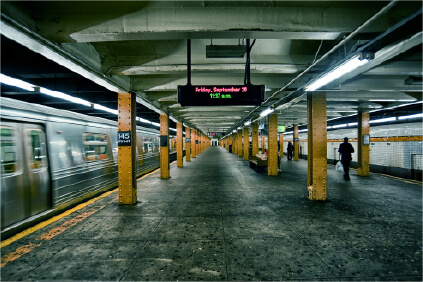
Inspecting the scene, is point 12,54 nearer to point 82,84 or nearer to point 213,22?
point 82,84

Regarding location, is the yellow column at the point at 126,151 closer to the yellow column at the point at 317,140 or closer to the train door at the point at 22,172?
the train door at the point at 22,172

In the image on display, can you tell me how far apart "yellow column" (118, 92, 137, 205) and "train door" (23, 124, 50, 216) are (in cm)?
165

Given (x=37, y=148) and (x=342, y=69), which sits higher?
(x=342, y=69)

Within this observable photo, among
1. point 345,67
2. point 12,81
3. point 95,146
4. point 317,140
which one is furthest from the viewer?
point 95,146

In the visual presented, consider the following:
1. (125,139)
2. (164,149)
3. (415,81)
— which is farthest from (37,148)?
(415,81)

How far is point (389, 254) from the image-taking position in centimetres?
295

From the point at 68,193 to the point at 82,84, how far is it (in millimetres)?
3869

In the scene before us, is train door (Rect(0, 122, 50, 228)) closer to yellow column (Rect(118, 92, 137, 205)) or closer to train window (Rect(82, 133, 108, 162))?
train window (Rect(82, 133, 108, 162))

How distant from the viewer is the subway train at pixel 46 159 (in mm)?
3773

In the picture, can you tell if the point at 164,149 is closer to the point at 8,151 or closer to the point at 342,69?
the point at 8,151

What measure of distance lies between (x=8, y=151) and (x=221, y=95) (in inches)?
169

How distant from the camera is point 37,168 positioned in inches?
173

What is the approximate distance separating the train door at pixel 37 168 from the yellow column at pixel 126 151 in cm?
165

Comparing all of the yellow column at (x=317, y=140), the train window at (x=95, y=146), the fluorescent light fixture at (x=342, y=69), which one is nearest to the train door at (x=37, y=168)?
the train window at (x=95, y=146)
